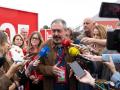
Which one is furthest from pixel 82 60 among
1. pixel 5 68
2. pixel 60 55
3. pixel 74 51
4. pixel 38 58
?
pixel 5 68

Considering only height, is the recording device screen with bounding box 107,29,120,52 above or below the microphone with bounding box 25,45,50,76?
above

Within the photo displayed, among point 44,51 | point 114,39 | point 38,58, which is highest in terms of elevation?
point 114,39

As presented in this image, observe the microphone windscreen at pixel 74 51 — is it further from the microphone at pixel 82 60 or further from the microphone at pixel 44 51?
the microphone at pixel 44 51

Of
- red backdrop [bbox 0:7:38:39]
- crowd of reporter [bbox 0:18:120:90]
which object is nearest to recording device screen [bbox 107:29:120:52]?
crowd of reporter [bbox 0:18:120:90]

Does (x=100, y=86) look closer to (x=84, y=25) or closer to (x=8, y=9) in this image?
(x=84, y=25)

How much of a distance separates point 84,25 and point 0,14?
2.28 metres

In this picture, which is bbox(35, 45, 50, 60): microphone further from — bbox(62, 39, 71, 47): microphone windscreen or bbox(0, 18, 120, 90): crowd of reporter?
bbox(62, 39, 71, 47): microphone windscreen

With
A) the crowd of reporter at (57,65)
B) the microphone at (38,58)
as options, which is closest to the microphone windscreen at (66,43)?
the crowd of reporter at (57,65)

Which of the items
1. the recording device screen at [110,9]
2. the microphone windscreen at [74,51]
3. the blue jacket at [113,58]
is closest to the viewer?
the recording device screen at [110,9]

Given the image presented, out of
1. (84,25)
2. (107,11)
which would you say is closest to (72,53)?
(107,11)

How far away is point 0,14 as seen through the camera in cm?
812

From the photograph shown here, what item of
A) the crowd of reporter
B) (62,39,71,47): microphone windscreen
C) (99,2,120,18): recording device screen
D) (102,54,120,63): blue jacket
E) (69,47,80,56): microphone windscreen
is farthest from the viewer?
(62,39,71,47): microphone windscreen

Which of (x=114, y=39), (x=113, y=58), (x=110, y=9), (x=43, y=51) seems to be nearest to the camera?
(x=110, y=9)

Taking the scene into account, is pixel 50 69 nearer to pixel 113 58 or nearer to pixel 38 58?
pixel 38 58
